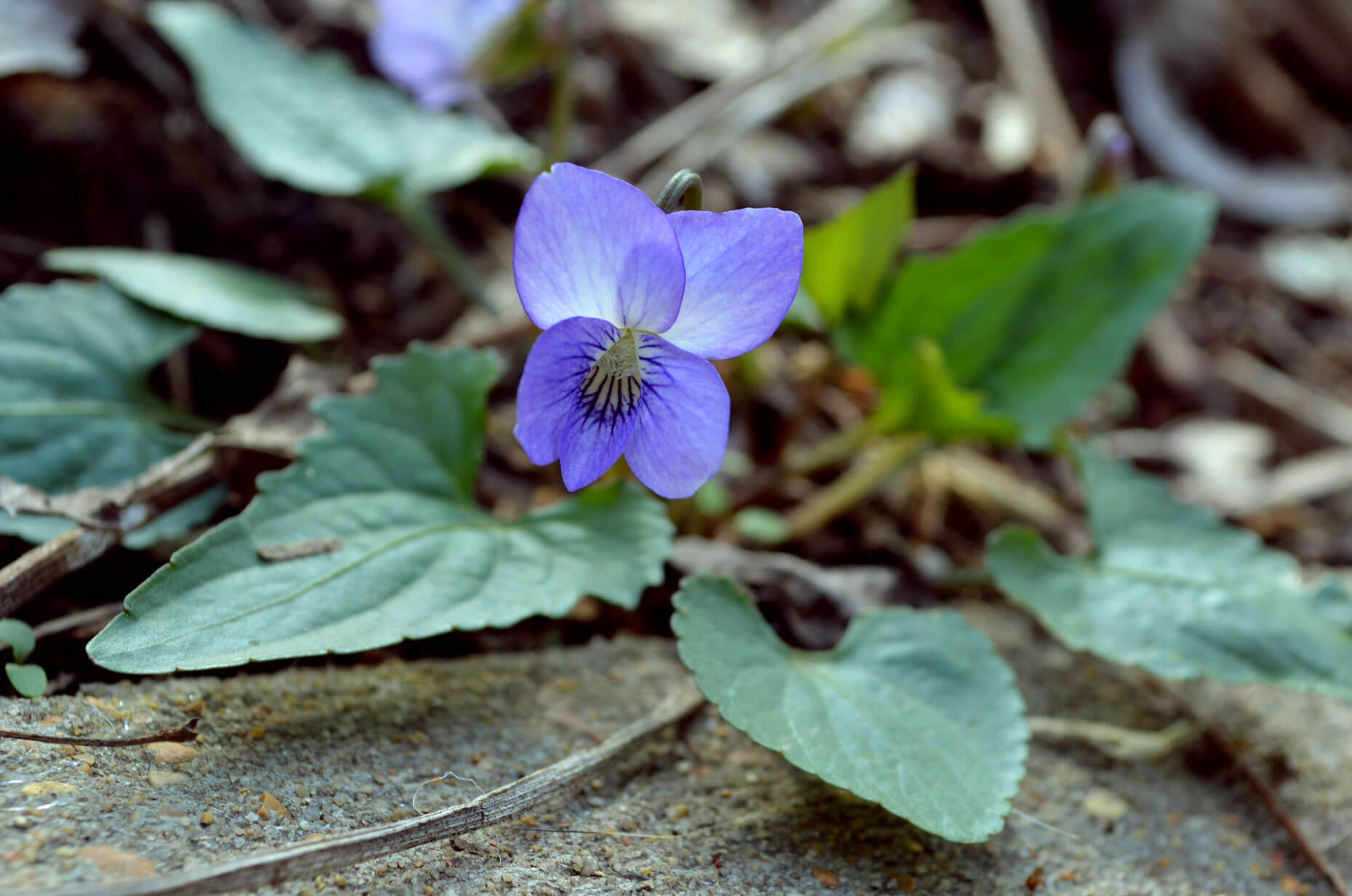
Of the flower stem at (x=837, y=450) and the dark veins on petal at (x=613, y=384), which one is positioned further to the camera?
the flower stem at (x=837, y=450)

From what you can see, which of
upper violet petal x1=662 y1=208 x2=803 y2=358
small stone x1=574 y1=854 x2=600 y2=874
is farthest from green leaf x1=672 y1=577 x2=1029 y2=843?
upper violet petal x1=662 y1=208 x2=803 y2=358

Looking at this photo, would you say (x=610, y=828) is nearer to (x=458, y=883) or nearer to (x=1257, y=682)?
(x=458, y=883)

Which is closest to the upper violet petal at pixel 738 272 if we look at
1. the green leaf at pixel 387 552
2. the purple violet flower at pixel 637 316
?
the purple violet flower at pixel 637 316

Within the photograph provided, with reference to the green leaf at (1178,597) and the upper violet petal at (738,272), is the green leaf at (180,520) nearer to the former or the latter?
the upper violet petal at (738,272)

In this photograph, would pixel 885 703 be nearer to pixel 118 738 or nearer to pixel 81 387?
pixel 118 738

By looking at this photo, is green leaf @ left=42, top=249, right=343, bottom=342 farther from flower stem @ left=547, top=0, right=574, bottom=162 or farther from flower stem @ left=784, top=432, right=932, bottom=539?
flower stem @ left=784, top=432, right=932, bottom=539

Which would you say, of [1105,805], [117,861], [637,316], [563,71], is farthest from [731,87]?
[117,861]

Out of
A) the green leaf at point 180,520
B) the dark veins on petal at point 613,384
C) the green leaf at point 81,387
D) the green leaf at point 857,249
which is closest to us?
the dark veins on petal at point 613,384
